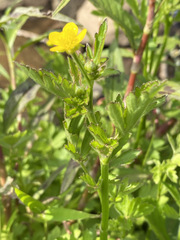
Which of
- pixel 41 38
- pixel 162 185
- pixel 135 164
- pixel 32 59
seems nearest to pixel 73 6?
pixel 32 59

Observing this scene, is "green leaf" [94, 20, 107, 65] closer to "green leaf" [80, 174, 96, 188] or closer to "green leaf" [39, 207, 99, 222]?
"green leaf" [80, 174, 96, 188]

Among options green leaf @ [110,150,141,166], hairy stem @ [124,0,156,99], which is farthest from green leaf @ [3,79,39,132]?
green leaf @ [110,150,141,166]

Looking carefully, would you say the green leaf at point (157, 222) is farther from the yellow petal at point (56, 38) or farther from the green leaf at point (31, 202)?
the yellow petal at point (56, 38)

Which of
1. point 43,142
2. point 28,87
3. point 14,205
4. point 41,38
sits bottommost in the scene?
point 14,205

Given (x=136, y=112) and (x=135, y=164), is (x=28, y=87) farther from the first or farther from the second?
(x=136, y=112)

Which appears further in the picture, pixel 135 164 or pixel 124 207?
pixel 135 164

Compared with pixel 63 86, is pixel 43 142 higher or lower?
lower
